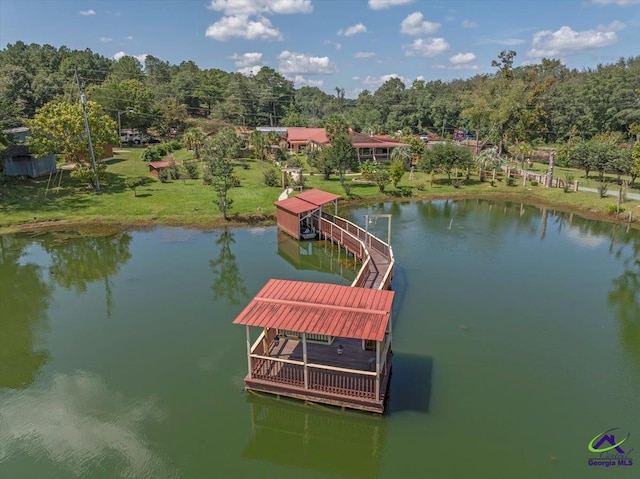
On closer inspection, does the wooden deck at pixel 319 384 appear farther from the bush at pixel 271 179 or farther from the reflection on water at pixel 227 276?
the bush at pixel 271 179

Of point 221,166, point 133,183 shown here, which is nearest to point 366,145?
point 221,166

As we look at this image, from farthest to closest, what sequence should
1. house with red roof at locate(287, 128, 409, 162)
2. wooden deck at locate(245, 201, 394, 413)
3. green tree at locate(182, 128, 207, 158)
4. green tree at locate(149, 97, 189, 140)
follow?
1. green tree at locate(149, 97, 189, 140)
2. house with red roof at locate(287, 128, 409, 162)
3. green tree at locate(182, 128, 207, 158)
4. wooden deck at locate(245, 201, 394, 413)

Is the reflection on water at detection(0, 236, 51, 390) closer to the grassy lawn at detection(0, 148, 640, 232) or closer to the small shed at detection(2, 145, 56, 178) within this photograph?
the grassy lawn at detection(0, 148, 640, 232)

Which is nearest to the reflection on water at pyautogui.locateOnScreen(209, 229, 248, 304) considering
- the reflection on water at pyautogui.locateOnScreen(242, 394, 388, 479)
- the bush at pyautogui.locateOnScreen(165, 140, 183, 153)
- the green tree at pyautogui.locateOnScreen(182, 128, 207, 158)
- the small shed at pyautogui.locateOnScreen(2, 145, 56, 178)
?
the reflection on water at pyautogui.locateOnScreen(242, 394, 388, 479)

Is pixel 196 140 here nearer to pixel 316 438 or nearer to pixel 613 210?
pixel 613 210

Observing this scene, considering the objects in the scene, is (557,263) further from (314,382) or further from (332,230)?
(314,382)

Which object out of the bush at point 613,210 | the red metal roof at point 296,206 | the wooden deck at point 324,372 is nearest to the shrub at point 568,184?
the bush at point 613,210
